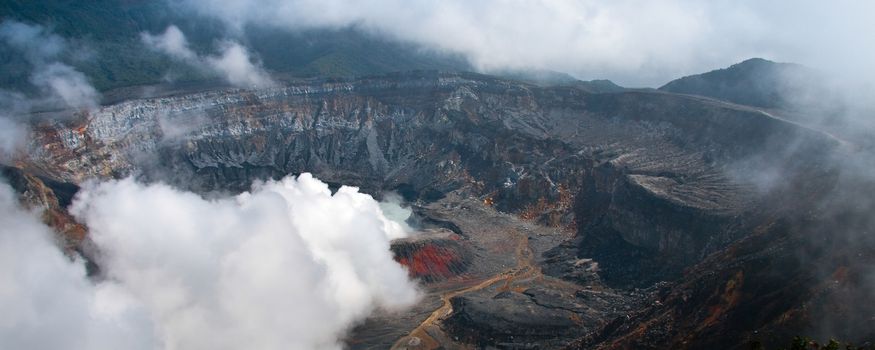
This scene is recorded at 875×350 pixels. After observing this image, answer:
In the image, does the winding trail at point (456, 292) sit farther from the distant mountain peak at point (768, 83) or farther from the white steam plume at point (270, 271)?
the distant mountain peak at point (768, 83)

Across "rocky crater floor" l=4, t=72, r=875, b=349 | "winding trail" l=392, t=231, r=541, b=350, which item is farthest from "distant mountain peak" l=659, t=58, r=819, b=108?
"winding trail" l=392, t=231, r=541, b=350

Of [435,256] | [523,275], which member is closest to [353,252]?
[435,256]

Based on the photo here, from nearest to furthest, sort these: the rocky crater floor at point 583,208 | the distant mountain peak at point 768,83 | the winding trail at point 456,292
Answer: the rocky crater floor at point 583,208, the winding trail at point 456,292, the distant mountain peak at point 768,83

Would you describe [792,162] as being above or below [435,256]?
above

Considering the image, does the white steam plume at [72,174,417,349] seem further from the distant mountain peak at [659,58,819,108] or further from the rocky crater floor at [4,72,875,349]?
the distant mountain peak at [659,58,819,108]

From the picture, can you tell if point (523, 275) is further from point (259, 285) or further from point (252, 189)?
point (252, 189)

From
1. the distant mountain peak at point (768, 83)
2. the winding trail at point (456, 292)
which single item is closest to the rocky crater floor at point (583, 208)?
the winding trail at point (456, 292)

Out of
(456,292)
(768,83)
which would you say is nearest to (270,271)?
(456,292)

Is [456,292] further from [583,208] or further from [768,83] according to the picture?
[768,83]
